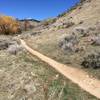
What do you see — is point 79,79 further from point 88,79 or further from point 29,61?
point 29,61

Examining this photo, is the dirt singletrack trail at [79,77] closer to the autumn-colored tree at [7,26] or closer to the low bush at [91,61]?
the low bush at [91,61]

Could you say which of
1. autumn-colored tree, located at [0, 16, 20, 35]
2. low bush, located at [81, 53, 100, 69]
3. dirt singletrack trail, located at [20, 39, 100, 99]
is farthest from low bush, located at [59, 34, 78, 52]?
autumn-colored tree, located at [0, 16, 20, 35]

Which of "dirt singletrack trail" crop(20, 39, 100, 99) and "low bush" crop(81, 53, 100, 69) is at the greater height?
"low bush" crop(81, 53, 100, 69)

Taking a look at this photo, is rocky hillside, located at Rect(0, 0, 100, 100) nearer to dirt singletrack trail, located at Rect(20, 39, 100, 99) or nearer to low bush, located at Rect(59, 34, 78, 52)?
low bush, located at Rect(59, 34, 78, 52)

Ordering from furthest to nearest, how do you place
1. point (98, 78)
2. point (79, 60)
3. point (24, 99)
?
point (79, 60) < point (98, 78) < point (24, 99)

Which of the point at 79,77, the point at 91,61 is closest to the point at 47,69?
the point at 79,77

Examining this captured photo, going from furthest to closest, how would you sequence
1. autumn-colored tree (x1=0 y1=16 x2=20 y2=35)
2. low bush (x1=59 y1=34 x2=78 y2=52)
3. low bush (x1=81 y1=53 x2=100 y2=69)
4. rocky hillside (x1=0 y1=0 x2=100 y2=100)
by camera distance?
autumn-colored tree (x1=0 y1=16 x2=20 y2=35), low bush (x1=59 y1=34 x2=78 y2=52), low bush (x1=81 y1=53 x2=100 y2=69), rocky hillside (x1=0 y1=0 x2=100 y2=100)

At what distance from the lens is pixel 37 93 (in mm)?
26719

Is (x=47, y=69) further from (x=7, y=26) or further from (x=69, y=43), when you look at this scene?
(x=7, y=26)

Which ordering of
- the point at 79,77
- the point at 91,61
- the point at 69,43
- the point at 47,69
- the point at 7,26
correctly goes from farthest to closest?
the point at 7,26
the point at 69,43
the point at 91,61
the point at 47,69
the point at 79,77

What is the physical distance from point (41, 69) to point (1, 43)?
16.5 metres

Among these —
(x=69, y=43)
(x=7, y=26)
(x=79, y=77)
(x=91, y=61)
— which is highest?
(x=7, y=26)

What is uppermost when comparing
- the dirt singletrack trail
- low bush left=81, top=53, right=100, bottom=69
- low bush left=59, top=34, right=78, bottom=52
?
low bush left=59, top=34, right=78, bottom=52

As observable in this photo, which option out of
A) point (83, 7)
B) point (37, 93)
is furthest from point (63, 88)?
point (83, 7)
